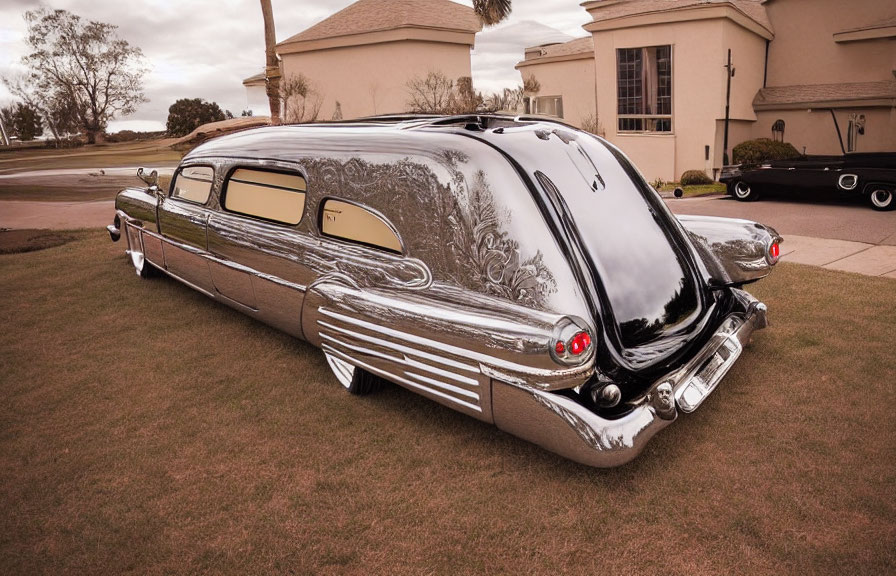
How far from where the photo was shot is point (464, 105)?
21625mm

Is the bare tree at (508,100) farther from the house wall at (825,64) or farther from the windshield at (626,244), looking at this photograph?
the windshield at (626,244)

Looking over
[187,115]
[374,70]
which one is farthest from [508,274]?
[187,115]

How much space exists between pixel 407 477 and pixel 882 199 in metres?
9.96

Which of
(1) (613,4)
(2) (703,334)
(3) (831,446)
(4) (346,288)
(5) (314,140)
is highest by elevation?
(1) (613,4)

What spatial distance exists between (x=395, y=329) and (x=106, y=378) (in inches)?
91.2

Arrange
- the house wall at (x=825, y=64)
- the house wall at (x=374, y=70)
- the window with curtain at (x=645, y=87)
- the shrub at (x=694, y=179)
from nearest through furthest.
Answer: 1. the shrub at (x=694, y=179)
2. the house wall at (x=825, y=64)
3. the window with curtain at (x=645, y=87)
4. the house wall at (x=374, y=70)

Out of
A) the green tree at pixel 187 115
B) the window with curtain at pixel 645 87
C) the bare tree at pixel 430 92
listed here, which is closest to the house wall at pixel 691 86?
the window with curtain at pixel 645 87

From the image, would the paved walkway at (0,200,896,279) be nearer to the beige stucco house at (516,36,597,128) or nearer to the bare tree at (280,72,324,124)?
the bare tree at (280,72,324,124)

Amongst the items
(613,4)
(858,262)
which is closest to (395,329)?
(858,262)

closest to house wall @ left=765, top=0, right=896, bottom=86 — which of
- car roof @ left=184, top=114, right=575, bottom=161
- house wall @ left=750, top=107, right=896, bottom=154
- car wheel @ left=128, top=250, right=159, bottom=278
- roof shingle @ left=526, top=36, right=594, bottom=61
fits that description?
house wall @ left=750, top=107, right=896, bottom=154

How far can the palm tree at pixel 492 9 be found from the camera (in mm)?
20172

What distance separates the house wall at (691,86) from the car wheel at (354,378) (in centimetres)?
1768

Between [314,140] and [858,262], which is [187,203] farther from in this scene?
[858,262]

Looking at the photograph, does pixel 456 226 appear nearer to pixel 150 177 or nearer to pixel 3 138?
pixel 150 177
